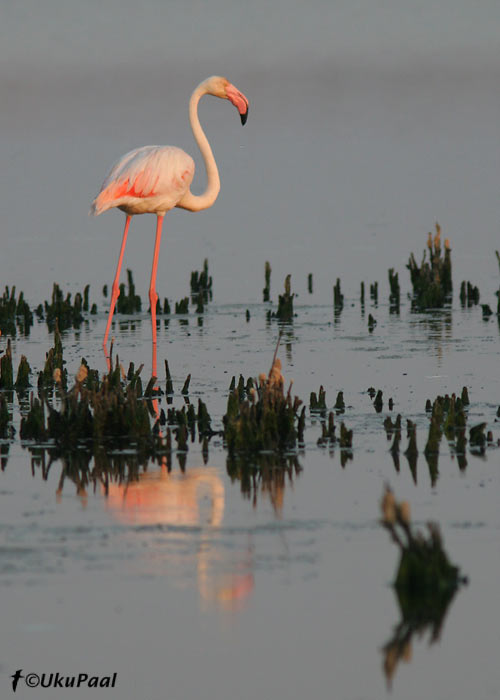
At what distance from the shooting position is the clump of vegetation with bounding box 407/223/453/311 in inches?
811

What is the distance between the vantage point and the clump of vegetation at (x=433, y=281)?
20594 mm

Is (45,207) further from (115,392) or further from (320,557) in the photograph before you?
(320,557)

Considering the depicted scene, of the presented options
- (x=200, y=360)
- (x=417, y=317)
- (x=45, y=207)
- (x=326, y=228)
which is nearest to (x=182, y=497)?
(x=200, y=360)

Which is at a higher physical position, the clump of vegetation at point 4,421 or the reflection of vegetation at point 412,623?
the clump of vegetation at point 4,421

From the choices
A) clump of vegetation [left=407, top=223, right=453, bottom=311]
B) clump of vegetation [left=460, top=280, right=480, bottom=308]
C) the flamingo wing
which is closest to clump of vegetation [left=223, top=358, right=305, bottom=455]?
the flamingo wing

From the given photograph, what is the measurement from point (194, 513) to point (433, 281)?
13.2m

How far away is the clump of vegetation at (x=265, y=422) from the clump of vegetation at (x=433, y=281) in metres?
10.3

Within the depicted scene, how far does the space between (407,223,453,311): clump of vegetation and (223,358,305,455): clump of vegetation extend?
1032 centimetres

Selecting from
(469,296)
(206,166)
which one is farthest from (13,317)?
(469,296)

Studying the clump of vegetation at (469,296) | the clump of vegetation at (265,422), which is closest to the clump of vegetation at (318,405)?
the clump of vegetation at (265,422)

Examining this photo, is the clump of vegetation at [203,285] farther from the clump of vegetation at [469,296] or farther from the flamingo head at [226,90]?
the flamingo head at [226,90]

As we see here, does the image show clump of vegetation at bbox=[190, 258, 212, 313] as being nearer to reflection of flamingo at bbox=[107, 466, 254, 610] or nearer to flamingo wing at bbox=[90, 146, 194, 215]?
flamingo wing at bbox=[90, 146, 194, 215]

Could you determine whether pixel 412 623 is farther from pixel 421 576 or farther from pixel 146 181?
pixel 146 181

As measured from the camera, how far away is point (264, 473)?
9.78 m
